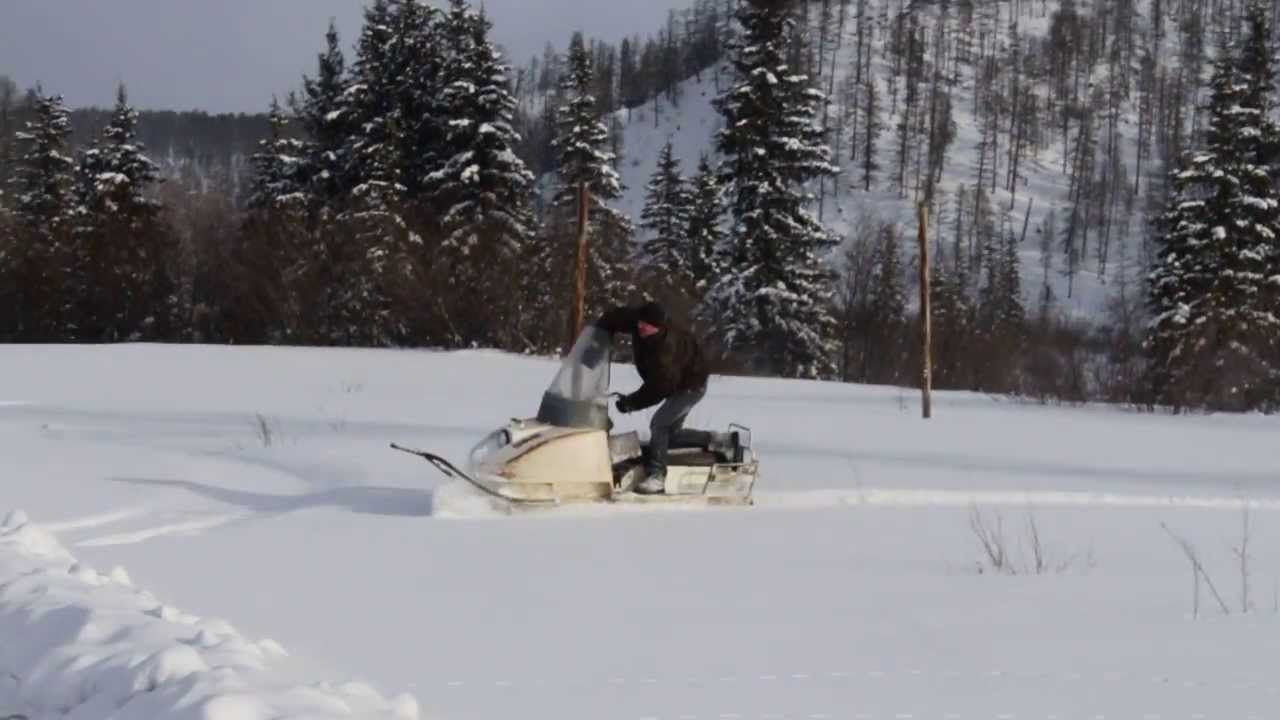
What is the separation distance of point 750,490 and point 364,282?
2723 cm

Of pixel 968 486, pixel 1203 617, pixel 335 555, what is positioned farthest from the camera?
pixel 968 486

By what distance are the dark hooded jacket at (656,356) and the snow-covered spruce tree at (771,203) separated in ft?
79.4

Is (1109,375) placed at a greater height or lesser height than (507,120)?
lesser

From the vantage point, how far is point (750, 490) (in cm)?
991

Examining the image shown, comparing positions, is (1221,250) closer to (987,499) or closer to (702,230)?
(702,230)

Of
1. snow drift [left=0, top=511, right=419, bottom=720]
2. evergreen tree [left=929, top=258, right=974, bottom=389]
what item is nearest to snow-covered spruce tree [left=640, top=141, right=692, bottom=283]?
evergreen tree [left=929, top=258, right=974, bottom=389]

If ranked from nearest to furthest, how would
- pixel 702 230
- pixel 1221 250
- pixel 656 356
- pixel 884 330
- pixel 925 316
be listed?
pixel 656 356 < pixel 925 316 < pixel 1221 250 < pixel 884 330 < pixel 702 230

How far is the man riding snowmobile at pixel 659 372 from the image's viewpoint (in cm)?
945

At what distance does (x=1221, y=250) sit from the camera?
3200cm

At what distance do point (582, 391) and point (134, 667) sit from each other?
17.8 ft

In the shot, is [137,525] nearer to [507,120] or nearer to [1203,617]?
[1203,617]

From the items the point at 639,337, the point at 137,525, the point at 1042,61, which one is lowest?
the point at 137,525

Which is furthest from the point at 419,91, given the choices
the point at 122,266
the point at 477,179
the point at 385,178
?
the point at 122,266

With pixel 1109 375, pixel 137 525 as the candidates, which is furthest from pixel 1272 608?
pixel 1109 375
